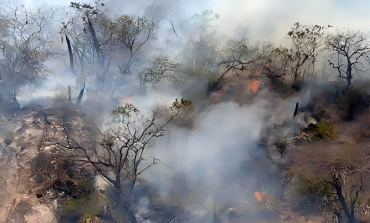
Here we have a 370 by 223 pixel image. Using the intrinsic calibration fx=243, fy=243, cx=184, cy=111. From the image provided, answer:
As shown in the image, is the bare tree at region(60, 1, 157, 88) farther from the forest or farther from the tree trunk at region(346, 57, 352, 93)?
the tree trunk at region(346, 57, 352, 93)

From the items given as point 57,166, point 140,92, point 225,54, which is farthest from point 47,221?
point 225,54

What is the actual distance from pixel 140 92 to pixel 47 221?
6.56 meters

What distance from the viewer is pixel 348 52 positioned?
1127 centimetres

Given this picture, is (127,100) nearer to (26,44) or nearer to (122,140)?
(122,140)

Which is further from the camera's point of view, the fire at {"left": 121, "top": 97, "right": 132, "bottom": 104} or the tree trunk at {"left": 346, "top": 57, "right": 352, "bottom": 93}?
the tree trunk at {"left": 346, "top": 57, "right": 352, "bottom": 93}

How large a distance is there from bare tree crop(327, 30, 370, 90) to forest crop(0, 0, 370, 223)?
0.05m

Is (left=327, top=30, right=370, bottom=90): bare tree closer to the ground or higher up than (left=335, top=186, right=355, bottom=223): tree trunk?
higher up

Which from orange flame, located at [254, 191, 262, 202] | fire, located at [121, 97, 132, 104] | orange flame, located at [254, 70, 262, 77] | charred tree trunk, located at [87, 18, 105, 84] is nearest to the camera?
fire, located at [121, 97, 132, 104]

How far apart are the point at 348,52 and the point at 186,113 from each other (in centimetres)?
803

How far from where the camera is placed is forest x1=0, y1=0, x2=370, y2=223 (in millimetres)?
10508

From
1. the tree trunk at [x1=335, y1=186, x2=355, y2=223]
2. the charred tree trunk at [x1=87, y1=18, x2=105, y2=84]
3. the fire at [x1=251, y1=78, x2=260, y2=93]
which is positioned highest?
the charred tree trunk at [x1=87, y1=18, x2=105, y2=84]

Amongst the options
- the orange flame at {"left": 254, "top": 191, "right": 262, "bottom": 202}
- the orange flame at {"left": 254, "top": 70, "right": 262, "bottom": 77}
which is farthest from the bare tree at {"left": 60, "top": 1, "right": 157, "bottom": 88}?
the orange flame at {"left": 254, "top": 191, "right": 262, "bottom": 202}

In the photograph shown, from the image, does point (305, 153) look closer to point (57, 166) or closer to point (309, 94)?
point (309, 94)

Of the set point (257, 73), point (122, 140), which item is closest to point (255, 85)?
point (257, 73)
